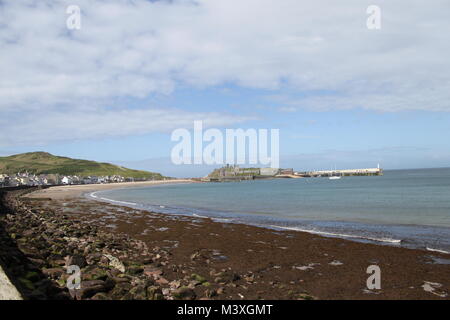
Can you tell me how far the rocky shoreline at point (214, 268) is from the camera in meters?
8.16

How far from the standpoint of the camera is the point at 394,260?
1254cm

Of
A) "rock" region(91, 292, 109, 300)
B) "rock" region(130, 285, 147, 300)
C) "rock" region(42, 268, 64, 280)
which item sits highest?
"rock" region(42, 268, 64, 280)

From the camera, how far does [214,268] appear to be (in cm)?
1120

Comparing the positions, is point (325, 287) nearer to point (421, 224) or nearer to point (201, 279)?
point (201, 279)

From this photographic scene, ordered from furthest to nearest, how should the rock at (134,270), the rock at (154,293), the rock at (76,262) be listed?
the rock at (76,262) → the rock at (134,270) → the rock at (154,293)

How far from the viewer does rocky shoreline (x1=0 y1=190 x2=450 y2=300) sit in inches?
321

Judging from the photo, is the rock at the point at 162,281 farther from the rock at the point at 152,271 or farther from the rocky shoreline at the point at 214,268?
the rock at the point at 152,271

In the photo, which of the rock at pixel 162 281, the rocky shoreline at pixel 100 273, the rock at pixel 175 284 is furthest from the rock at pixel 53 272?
the rock at pixel 175 284

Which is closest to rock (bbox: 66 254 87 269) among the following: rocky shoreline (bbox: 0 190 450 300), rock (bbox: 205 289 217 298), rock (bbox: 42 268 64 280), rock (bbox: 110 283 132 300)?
rocky shoreline (bbox: 0 190 450 300)

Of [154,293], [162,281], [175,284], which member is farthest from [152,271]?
[154,293]

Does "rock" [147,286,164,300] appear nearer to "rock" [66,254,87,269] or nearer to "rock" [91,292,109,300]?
"rock" [91,292,109,300]

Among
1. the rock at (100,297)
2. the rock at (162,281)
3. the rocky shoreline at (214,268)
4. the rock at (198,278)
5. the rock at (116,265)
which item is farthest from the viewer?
the rock at (116,265)
